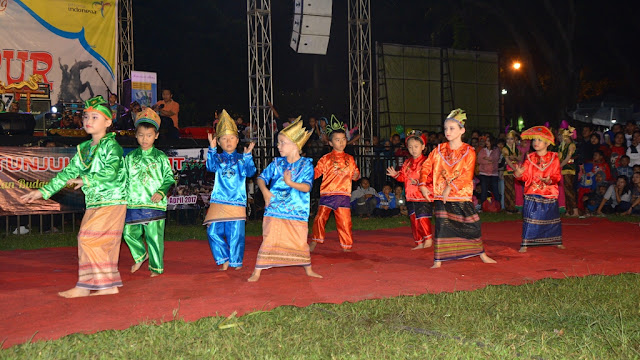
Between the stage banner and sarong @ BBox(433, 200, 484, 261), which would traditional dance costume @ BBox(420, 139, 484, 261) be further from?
the stage banner

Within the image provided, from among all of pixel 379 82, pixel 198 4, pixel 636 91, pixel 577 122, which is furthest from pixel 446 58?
pixel 198 4

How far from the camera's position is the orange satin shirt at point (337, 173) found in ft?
28.9

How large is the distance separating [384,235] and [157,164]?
177 inches

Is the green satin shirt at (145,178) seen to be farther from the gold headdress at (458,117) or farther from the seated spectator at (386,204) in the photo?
the seated spectator at (386,204)

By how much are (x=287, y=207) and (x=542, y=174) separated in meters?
3.69

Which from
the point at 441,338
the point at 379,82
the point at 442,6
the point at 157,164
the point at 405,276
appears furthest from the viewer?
the point at 442,6

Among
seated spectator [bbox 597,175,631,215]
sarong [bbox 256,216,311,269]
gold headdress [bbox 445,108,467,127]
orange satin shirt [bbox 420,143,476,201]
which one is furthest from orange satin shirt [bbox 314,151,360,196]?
seated spectator [bbox 597,175,631,215]

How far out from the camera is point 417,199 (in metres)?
9.00

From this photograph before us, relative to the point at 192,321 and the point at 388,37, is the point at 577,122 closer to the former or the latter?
the point at 388,37

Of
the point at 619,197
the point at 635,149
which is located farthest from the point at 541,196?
the point at 635,149

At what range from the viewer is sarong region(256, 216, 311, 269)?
6.38 m

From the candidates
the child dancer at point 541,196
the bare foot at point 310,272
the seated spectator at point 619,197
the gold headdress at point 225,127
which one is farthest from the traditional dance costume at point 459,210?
the seated spectator at point 619,197

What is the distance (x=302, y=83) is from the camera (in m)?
31.8

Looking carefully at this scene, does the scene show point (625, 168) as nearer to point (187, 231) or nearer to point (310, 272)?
point (187, 231)
